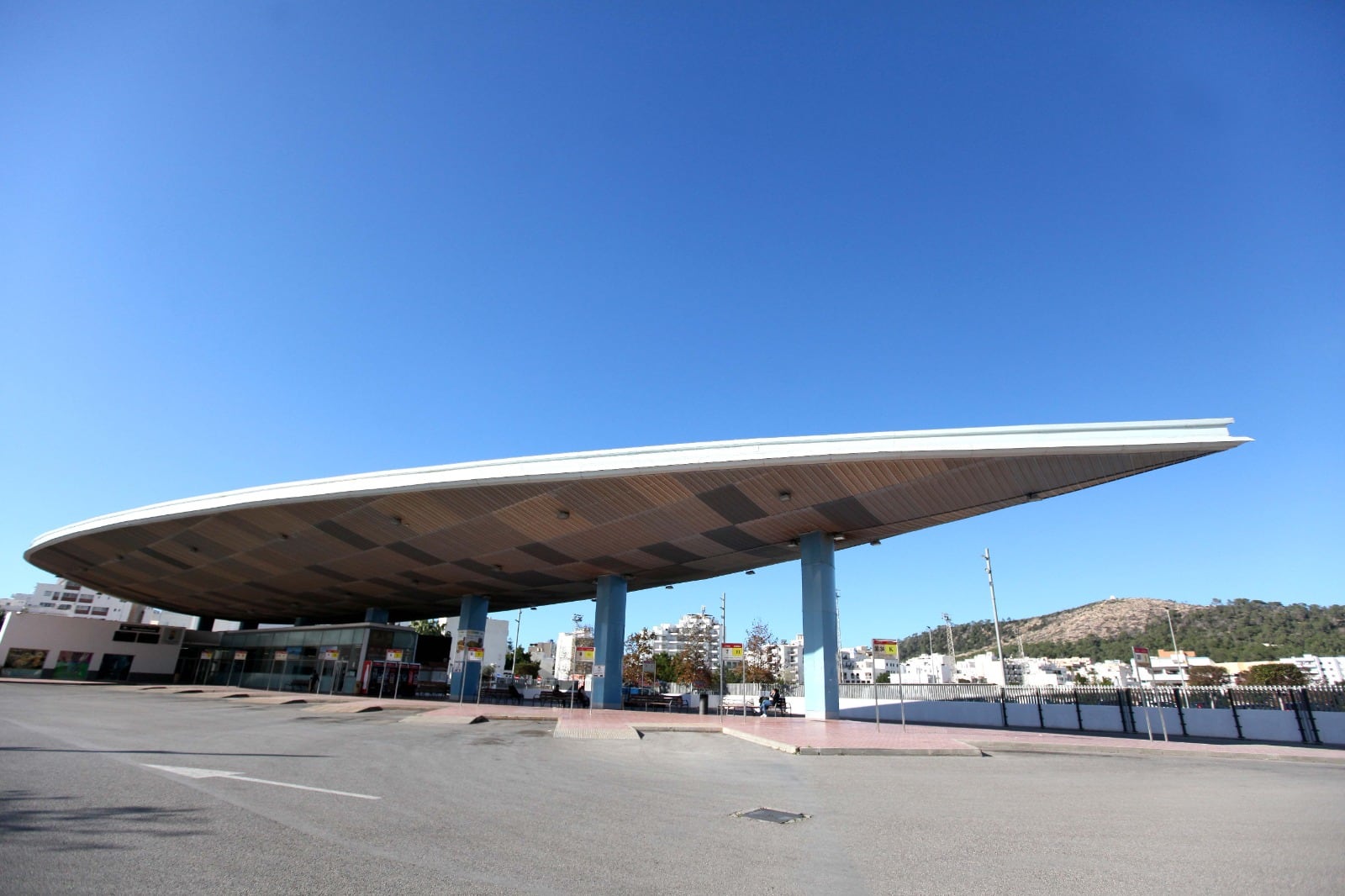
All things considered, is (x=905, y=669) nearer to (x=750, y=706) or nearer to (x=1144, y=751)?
(x=750, y=706)

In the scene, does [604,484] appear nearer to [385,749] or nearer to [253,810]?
[385,749]

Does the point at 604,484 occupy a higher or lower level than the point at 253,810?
higher

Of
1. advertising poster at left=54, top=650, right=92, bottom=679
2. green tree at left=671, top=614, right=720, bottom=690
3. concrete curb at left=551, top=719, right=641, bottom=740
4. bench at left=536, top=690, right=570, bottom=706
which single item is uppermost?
green tree at left=671, top=614, right=720, bottom=690

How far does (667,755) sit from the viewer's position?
38.3 feet

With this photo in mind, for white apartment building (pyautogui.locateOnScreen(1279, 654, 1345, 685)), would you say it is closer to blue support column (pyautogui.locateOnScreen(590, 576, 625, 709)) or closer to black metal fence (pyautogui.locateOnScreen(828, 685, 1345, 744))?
black metal fence (pyautogui.locateOnScreen(828, 685, 1345, 744))

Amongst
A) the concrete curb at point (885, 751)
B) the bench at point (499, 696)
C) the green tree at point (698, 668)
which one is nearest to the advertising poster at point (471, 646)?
the bench at point (499, 696)

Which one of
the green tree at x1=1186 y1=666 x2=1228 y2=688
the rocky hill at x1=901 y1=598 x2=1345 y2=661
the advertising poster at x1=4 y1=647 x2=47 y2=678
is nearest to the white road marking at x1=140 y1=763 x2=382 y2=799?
the advertising poster at x1=4 y1=647 x2=47 y2=678

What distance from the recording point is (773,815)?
20.1 ft

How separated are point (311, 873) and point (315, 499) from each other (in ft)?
68.5

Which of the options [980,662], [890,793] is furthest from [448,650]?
[980,662]

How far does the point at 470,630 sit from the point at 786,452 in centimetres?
2838

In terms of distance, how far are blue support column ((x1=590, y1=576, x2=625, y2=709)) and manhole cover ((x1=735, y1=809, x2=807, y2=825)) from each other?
24472 mm

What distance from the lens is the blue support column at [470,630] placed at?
121ft

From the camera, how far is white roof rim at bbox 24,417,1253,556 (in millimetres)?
13953
